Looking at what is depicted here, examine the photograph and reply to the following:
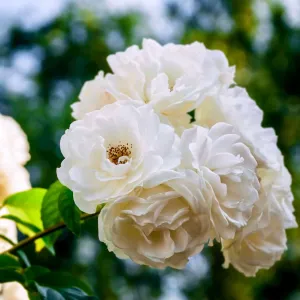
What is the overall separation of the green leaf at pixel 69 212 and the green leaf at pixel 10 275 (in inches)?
2.4

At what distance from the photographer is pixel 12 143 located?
24.0 inches

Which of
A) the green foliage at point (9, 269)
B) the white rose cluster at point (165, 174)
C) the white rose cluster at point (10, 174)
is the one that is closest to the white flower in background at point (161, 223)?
the white rose cluster at point (165, 174)

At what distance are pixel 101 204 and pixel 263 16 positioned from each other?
15.1ft

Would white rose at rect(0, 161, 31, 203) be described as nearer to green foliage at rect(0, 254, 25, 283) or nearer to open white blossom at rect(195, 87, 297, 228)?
green foliage at rect(0, 254, 25, 283)

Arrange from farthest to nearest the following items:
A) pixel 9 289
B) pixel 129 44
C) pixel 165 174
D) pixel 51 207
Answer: pixel 129 44, pixel 9 289, pixel 51 207, pixel 165 174

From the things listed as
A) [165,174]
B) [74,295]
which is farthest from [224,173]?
[74,295]

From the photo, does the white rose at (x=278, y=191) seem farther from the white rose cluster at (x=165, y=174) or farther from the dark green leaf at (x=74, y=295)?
the dark green leaf at (x=74, y=295)

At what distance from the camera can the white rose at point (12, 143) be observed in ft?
1.91

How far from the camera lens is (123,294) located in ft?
12.9

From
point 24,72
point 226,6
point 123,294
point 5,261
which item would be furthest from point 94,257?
point 5,261

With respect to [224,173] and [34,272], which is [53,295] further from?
[224,173]

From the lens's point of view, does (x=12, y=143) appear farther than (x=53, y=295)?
Yes

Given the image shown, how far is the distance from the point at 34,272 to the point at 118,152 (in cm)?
13

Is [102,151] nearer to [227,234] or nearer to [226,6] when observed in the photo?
[227,234]
